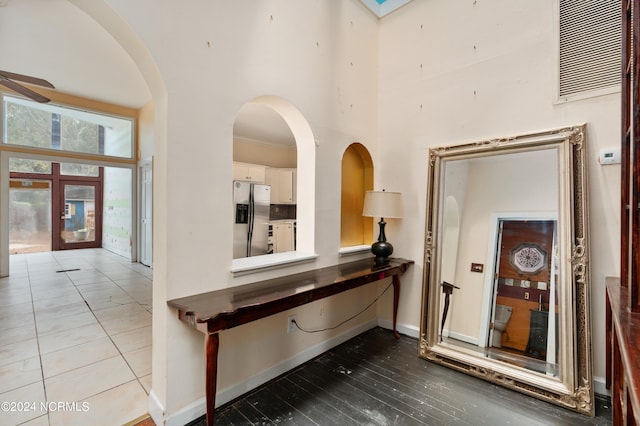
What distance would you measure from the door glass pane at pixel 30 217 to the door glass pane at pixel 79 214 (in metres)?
Result: 0.37

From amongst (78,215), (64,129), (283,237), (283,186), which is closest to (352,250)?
(283,237)

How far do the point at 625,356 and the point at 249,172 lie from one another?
5353 millimetres

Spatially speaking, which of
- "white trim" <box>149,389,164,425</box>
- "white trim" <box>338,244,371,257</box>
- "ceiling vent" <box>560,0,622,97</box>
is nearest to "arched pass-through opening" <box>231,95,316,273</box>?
"white trim" <box>338,244,371,257</box>

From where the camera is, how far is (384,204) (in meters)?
2.84

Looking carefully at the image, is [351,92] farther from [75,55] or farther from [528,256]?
[75,55]

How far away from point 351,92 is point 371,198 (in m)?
1.14

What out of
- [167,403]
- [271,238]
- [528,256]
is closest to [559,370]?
[528,256]

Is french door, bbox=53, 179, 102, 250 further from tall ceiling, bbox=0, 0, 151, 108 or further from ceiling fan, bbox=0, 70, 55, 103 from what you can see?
ceiling fan, bbox=0, 70, 55, 103

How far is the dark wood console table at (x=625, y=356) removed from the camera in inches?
28.6

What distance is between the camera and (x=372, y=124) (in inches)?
127

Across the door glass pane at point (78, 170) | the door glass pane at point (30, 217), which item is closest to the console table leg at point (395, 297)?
the door glass pane at point (78, 170)

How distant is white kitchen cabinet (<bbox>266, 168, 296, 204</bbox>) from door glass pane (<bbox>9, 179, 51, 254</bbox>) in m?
6.58

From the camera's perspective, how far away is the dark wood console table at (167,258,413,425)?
1.50 m

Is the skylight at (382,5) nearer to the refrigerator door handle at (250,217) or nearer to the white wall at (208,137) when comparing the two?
the white wall at (208,137)
